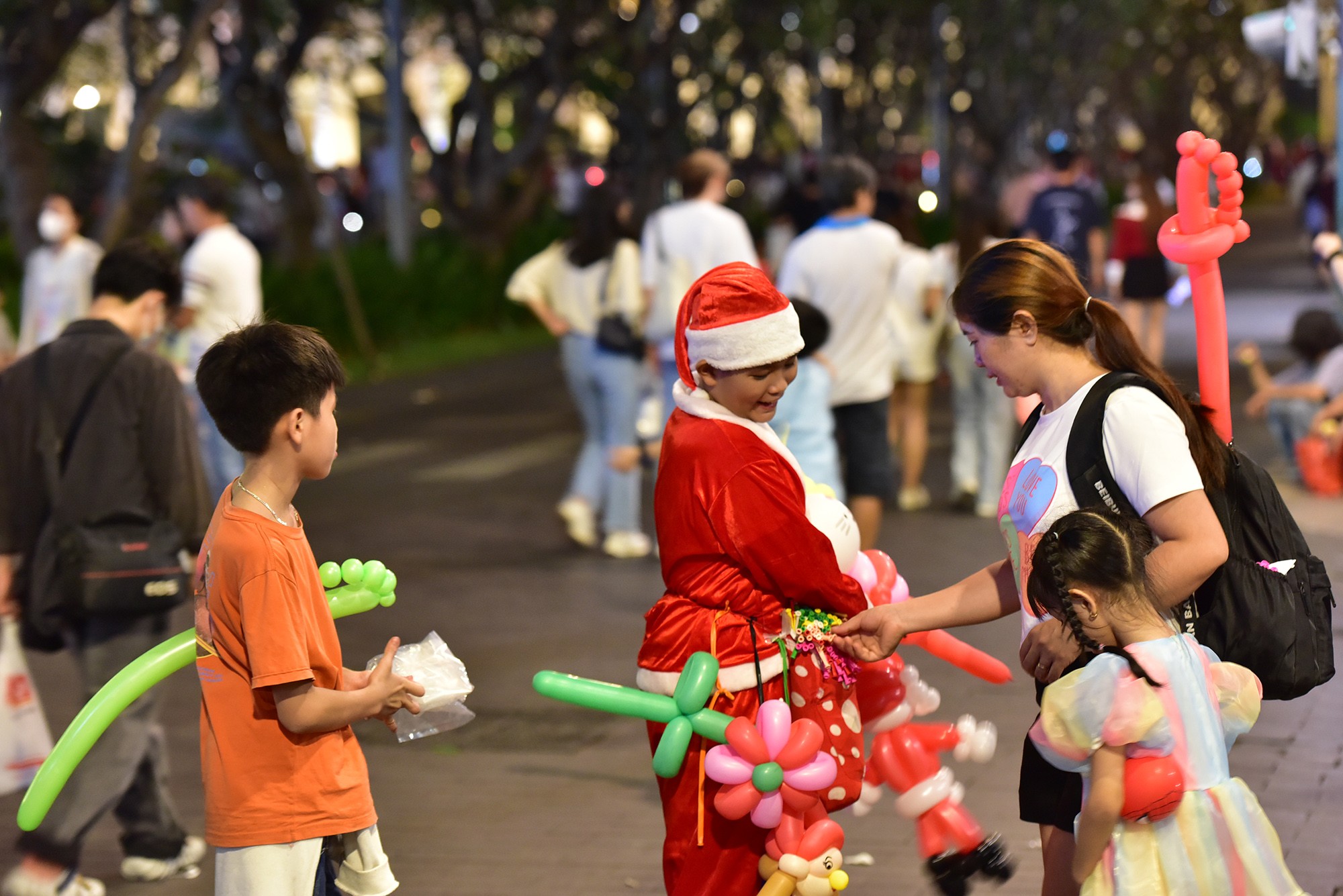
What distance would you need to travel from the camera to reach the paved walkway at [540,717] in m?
5.05

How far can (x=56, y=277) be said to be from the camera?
10.4 meters

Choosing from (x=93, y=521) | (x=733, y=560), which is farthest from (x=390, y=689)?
(x=93, y=521)

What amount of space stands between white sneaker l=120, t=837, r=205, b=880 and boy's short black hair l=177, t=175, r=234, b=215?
488 centimetres

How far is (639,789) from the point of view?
5750 millimetres

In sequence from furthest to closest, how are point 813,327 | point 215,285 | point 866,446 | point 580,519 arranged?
point 580,519 → point 215,285 → point 866,446 → point 813,327

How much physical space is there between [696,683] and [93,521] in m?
2.06

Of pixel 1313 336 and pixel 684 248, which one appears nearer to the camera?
pixel 684 248

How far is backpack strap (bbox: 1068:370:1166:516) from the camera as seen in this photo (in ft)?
10.6

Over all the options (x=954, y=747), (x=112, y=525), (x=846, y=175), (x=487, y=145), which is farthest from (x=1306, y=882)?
(x=487, y=145)

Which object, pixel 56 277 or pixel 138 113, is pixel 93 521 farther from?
pixel 138 113

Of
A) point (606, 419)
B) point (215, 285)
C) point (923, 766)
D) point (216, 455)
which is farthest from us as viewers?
point (606, 419)

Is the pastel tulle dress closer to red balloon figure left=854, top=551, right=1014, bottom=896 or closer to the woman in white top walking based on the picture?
red balloon figure left=854, top=551, right=1014, bottom=896

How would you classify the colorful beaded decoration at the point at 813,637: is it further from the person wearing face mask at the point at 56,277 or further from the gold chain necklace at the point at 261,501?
the person wearing face mask at the point at 56,277

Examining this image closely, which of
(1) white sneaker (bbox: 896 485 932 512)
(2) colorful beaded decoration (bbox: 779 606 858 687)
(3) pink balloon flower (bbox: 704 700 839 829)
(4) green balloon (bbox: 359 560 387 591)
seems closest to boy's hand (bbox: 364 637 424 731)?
(4) green balloon (bbox: 359 560 387 591)
